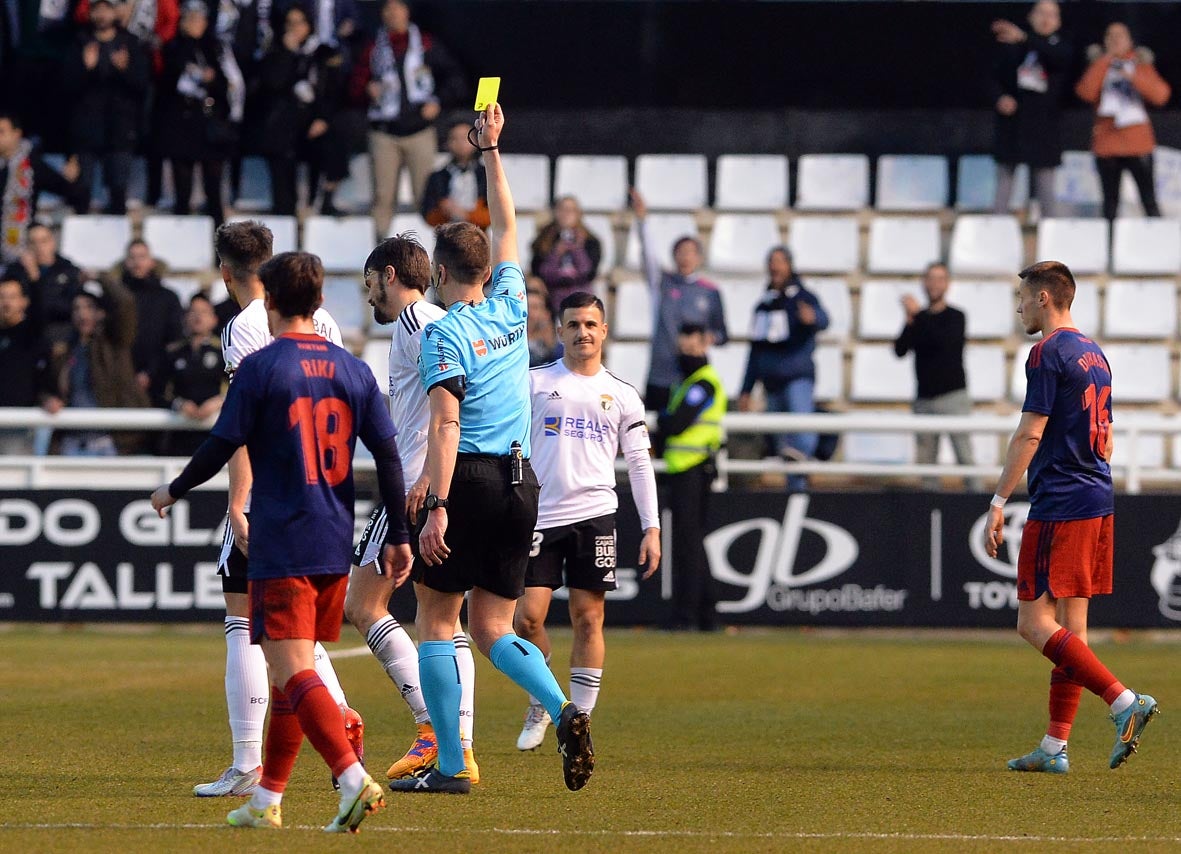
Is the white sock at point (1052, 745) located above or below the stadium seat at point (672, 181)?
below

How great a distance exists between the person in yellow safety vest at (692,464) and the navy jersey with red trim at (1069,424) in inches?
239

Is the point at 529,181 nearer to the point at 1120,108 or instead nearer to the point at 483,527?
the point at 1120,108

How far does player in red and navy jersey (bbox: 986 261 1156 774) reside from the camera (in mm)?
7953

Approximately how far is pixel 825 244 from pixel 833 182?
91 cm

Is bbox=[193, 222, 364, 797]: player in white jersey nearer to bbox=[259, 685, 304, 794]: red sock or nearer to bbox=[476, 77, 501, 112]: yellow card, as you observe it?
bbox=[259, 685, 304, 794]: red sock

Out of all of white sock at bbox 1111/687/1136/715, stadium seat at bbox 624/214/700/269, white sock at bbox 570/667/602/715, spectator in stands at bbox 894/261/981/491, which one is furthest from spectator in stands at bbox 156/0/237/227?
white sock at bbox 1111/687/1136/715

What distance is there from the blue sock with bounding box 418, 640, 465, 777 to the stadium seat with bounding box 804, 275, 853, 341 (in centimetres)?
1143

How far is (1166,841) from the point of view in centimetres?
613

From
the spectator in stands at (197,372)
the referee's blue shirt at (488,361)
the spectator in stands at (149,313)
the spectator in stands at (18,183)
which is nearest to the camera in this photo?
the referee's blue shirt at (488,361)

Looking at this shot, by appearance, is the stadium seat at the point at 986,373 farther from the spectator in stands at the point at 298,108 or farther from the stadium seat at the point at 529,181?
the spectator in stands at the point at 298,108

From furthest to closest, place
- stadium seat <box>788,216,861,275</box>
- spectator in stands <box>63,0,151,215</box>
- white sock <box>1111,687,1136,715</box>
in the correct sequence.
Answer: stadium seat <box>788,216,861,275</box>
spectator in stands <box>63,0,151,215</box>
white sock <box>1111,687,1136,715</box>

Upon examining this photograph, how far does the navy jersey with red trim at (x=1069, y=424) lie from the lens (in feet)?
26.2

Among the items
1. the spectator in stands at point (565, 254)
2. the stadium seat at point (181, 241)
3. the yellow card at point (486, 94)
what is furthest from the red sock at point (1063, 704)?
the stadium seat at point (181, 241)

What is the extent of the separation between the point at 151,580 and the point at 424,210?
14.1ft
